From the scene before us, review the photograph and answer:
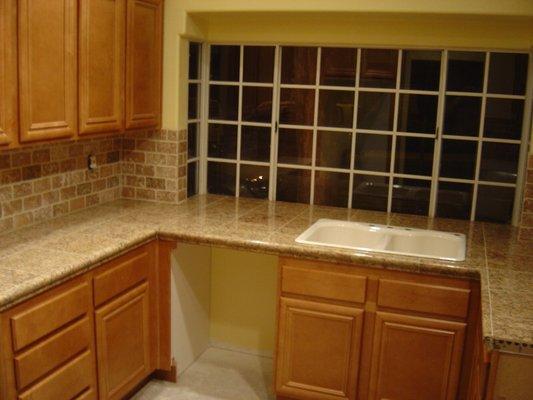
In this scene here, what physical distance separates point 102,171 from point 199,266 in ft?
2.53

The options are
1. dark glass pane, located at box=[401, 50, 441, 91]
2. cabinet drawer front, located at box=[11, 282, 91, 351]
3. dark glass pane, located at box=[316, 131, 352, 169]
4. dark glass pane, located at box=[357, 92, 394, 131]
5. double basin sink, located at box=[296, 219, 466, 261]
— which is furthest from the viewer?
dark glass pane, located at box=[316, 131, 352, 169]

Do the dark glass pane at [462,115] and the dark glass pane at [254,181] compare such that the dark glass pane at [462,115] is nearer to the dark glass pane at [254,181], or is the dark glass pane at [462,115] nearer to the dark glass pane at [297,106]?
the dark glass pane at [297,106]

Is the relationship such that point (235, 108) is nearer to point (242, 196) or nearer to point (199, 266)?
point (242, 196)

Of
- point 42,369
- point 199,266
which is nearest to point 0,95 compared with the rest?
point 42,369

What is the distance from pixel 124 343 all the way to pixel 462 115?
Answer: 213cm

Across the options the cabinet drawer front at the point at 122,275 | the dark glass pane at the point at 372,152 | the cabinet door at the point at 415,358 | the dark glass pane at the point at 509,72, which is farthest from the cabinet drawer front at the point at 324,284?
the dark glass pane at the point at 509,72

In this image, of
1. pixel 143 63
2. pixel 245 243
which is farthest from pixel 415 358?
pixel 143 63

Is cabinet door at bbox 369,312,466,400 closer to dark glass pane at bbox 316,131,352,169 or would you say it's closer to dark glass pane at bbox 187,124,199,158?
dark glass pane at bbox 316,131,352,169

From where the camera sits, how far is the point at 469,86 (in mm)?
3176

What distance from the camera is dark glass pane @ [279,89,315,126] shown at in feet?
11.3

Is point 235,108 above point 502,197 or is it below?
above

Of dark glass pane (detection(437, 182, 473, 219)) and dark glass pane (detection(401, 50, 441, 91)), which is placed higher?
dark glass pane (detection(401, 50, 441, 91))

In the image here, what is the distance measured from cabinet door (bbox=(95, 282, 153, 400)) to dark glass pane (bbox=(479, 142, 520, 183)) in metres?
1.93

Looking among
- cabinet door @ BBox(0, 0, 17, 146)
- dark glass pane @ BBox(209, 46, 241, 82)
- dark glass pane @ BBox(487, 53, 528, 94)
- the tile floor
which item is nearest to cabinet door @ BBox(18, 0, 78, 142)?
cabinet door @ BBox(0, 0, 17, 146)
